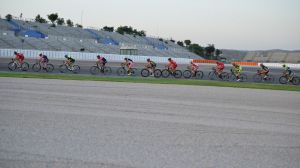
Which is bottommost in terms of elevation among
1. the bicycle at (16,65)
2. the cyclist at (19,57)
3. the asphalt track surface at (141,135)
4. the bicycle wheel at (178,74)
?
the asphalt track surface at (141,135)

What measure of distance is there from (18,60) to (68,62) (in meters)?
3.14

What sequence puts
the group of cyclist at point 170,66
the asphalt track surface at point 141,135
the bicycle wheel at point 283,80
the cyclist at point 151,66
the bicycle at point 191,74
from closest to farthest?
the asphalt track surface at point 141,135, the cyclist at point 151,66, the group of cyclist at point 170,66, the bicycle wheel at point 283,80, the bicycle at point 191,74

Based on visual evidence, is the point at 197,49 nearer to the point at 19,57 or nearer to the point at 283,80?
the point at 283,80

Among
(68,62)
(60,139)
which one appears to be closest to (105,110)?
(60,139)

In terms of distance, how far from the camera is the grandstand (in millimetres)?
50466

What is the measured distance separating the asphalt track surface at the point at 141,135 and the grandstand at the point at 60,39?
40.6 m

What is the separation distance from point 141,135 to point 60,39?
5524cm

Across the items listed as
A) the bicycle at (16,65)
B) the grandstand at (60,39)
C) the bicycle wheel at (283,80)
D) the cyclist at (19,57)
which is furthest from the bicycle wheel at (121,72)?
the grandstand at (60,39)

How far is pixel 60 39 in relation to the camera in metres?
59.3

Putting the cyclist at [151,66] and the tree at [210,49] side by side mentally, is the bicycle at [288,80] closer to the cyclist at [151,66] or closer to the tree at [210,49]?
the cyclist at [151,66]

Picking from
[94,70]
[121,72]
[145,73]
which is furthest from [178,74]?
A: [94,70]

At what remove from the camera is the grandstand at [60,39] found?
50.5 metres

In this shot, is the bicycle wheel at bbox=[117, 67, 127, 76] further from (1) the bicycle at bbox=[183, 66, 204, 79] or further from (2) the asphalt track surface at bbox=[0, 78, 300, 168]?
(2) the asphalt track surface at bbox=[0, 78, 300, 168]

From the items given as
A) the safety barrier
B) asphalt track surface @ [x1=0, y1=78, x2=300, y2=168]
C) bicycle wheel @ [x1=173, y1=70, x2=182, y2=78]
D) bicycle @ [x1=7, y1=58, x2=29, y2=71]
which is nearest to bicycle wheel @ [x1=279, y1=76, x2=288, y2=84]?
bicycle wheel @ [x1=173, y1=70, x2=182, y2=78]
